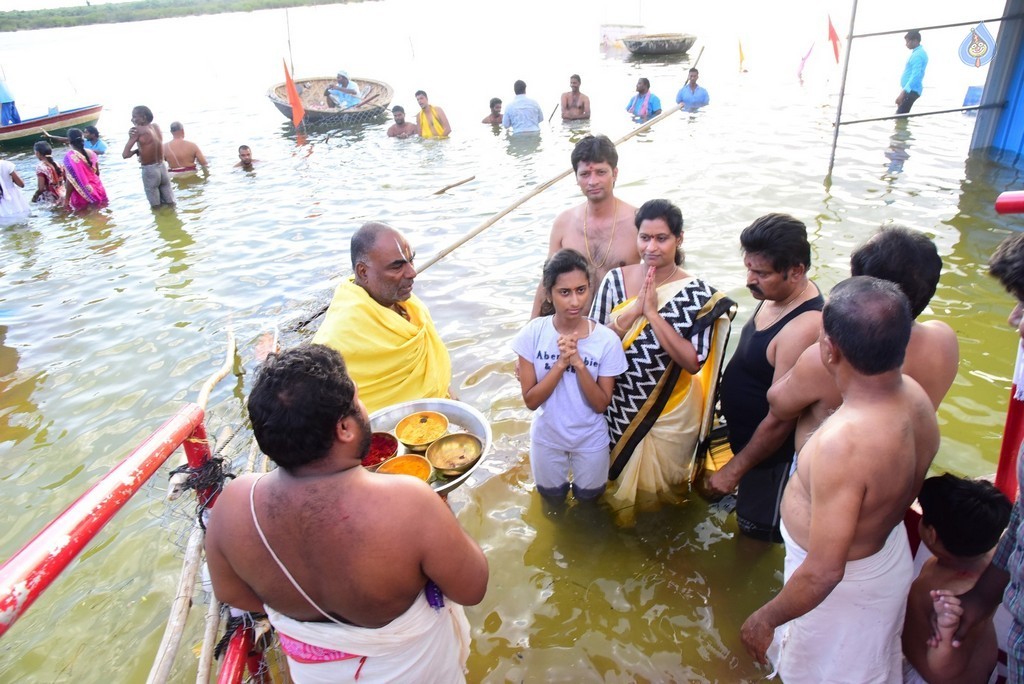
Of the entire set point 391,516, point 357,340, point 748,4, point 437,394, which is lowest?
point 437,394

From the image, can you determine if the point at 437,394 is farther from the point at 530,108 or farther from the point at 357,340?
the point at 530,108

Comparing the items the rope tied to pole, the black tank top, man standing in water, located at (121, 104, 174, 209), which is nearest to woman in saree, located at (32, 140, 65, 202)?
man standing in water, located at (121, 104, 174, 209)

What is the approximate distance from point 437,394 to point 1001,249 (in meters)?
2.80

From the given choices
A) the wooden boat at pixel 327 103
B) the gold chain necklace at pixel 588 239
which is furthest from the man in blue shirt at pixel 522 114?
the gold chain necklace at pixel 588 239

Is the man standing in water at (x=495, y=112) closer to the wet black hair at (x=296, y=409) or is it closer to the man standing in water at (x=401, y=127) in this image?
the man standing in water at (x=401, y=127)

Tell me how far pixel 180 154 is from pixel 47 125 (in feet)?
25.0

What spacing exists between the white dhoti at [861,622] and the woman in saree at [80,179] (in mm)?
12749

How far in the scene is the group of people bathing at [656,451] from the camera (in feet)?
5.31

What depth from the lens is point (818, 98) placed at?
1448cm

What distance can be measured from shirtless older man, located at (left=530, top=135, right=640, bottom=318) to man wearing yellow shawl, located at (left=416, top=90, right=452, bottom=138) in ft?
35.8

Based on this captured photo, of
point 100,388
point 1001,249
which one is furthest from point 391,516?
point 100,388

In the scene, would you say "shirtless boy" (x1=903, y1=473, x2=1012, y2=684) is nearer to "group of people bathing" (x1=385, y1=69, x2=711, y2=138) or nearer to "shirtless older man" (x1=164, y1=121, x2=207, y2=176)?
"group of people bathing" (x1=385, y1=69, x2=711, y2=138)

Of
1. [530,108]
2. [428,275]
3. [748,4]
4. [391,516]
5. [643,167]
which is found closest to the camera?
[391,516]

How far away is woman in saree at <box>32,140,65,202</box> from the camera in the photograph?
35.8 feet
